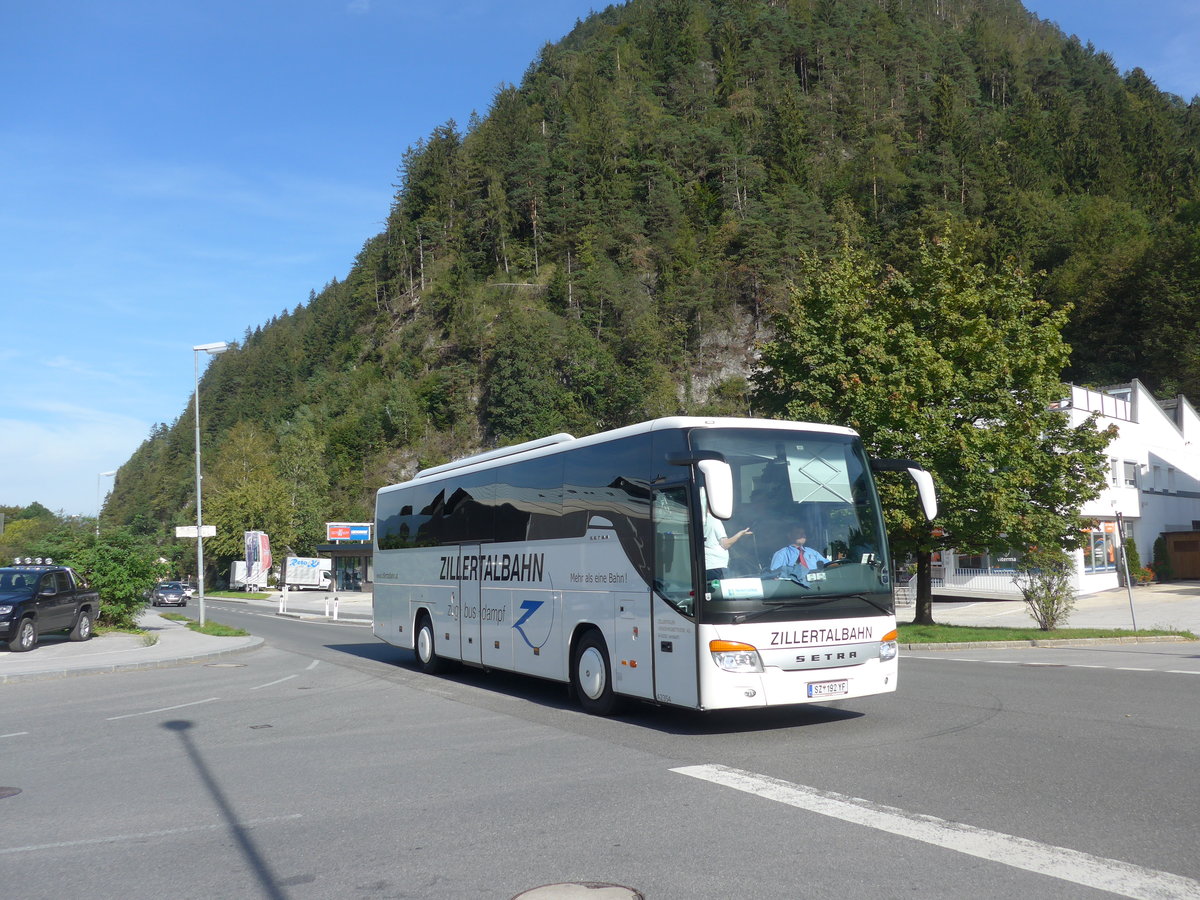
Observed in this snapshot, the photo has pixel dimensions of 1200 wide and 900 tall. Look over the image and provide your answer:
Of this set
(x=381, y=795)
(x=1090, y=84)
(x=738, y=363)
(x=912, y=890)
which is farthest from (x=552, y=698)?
(x=1090, y=84)

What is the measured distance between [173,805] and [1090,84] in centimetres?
15030

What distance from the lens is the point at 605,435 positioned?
11391 mm

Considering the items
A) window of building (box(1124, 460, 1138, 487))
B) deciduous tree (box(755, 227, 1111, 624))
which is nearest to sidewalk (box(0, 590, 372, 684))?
deciduous tree (box(755, 227, 1111, 624))

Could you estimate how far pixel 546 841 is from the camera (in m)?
5.87

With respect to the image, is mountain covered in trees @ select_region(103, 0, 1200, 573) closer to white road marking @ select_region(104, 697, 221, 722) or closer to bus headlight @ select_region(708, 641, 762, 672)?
white road marking @ select_region(104, 697, 221, 722)

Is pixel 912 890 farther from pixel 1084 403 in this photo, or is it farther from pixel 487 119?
pixel 487 119

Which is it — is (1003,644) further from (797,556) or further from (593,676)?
(797,556)

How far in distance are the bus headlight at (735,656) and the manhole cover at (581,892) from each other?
167 inches

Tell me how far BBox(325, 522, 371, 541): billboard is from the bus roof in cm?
5377

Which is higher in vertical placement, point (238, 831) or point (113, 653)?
point (238, 831)

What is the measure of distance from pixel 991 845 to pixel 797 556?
420cm

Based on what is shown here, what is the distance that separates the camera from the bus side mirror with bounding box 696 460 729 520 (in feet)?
27.4

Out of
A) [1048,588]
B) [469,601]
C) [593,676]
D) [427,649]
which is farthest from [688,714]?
[1048,588]

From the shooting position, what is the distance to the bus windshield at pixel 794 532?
9.31m
